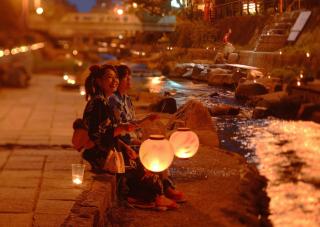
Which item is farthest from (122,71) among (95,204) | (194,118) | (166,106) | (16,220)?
(166,106)

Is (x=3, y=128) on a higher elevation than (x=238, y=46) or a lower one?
lower

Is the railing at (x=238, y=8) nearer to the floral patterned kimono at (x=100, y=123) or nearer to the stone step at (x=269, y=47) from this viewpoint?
the stone step at (x=269, y=47)

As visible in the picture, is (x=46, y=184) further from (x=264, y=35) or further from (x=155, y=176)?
(x=264, y=35)

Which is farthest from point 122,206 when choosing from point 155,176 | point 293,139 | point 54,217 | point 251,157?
point 293,139

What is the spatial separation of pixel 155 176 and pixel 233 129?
7.42 metres

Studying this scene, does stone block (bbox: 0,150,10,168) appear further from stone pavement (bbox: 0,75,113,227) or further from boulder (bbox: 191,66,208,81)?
boulder (bbox: 191,66,208,81)

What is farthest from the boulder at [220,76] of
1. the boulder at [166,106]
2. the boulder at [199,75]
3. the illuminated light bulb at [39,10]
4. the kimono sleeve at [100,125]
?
the illuminated light bulb at [39,10]

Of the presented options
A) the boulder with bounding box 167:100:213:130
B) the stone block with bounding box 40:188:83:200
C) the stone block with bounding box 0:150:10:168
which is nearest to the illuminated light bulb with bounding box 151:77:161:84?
Answer: the boulder with bounding box 167:100:213:130

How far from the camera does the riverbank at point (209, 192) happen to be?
5742 millimetres

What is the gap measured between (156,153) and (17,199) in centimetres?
155

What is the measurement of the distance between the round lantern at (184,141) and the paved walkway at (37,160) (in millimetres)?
1312

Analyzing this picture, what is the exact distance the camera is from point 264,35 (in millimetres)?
8055

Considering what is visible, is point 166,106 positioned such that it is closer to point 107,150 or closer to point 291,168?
point 291,168

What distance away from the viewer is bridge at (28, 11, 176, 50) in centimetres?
378
